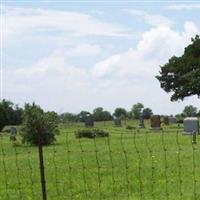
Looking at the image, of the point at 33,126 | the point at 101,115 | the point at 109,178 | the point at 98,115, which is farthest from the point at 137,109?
the point at 109,178

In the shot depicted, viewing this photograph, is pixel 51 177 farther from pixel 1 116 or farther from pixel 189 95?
pixel 189 95

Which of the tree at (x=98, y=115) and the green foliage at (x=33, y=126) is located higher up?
the tree at (x=98, y=115)

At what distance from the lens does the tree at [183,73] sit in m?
70.9

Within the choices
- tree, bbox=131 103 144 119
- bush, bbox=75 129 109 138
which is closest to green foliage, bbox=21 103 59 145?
bush, bbox=75 129 109 138

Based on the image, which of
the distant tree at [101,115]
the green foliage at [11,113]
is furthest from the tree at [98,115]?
the green foliage at [11,113]

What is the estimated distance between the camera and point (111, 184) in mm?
14484

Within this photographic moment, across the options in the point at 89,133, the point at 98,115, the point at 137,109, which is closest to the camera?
the point at 89,133

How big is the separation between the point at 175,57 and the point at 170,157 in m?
56.7

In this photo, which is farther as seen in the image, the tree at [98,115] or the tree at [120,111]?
the tree at [120,111]

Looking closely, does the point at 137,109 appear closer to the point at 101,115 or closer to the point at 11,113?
the point at 101,115

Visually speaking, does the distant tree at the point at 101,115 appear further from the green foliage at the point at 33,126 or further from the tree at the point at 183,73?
the green foliage at the point at 33,126

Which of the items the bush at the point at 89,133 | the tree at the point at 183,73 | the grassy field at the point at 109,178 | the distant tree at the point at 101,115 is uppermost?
the tree at the point at 183,73

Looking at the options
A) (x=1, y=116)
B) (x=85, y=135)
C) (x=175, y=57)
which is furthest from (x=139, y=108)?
(x=85, y=135)

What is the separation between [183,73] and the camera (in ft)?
242
